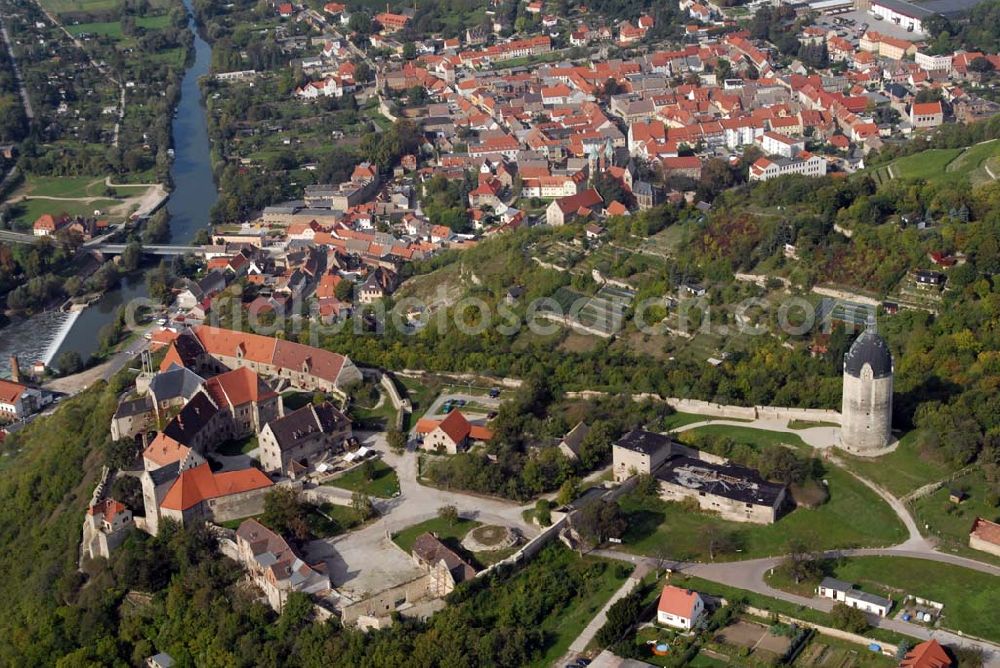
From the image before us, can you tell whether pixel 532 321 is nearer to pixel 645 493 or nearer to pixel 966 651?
pixel 645 493

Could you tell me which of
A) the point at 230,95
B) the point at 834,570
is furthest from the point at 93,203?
the point at 834,570

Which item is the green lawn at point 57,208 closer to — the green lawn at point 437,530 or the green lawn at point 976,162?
the green lawn at point 976,162

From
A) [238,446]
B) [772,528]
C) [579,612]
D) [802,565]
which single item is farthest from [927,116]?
[579,612]

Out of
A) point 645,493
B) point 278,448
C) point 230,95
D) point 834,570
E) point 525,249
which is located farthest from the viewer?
point 230,95

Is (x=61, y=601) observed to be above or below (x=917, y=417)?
below

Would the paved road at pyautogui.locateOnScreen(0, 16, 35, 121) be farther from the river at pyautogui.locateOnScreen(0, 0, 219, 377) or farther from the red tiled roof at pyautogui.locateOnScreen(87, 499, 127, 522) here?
the red tiled roof at pyautogui.locateOnScreen(87, 499, 127, 522)

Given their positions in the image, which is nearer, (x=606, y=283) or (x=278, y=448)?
(x=278, y=448)

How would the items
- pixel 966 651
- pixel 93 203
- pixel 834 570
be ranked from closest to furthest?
pixel 966 651 < pixel 834 570 < pixel 93 203
